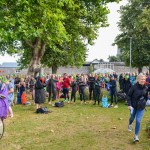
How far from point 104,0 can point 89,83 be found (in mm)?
10468

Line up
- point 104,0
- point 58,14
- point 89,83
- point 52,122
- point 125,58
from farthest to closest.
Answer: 1. point 125,58
2. point 104,0
3. point 89,83
4. point 58,14
5. point 52,122

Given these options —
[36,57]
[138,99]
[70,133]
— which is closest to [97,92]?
[70,133]

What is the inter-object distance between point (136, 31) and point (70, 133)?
135 ft

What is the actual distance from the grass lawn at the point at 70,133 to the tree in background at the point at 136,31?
3366cm

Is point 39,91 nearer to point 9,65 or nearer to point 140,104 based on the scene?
point 140,104

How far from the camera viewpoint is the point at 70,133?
9.93m

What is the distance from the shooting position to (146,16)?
44844mm

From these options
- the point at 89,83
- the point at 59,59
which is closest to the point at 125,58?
the point at 59,59

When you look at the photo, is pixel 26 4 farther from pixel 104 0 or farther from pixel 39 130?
pixel 104 0

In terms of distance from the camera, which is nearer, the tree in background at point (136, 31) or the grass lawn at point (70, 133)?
the grass lawn at point (70, 133)

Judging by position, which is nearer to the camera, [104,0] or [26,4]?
[26,4]

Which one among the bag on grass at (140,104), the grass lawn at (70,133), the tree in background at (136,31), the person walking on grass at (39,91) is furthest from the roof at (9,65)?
the bag on grass at (140,104)

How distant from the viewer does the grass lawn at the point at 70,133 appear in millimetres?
8328

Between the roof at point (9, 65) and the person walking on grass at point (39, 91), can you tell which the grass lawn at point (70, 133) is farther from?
the roof at point (9, 65)
